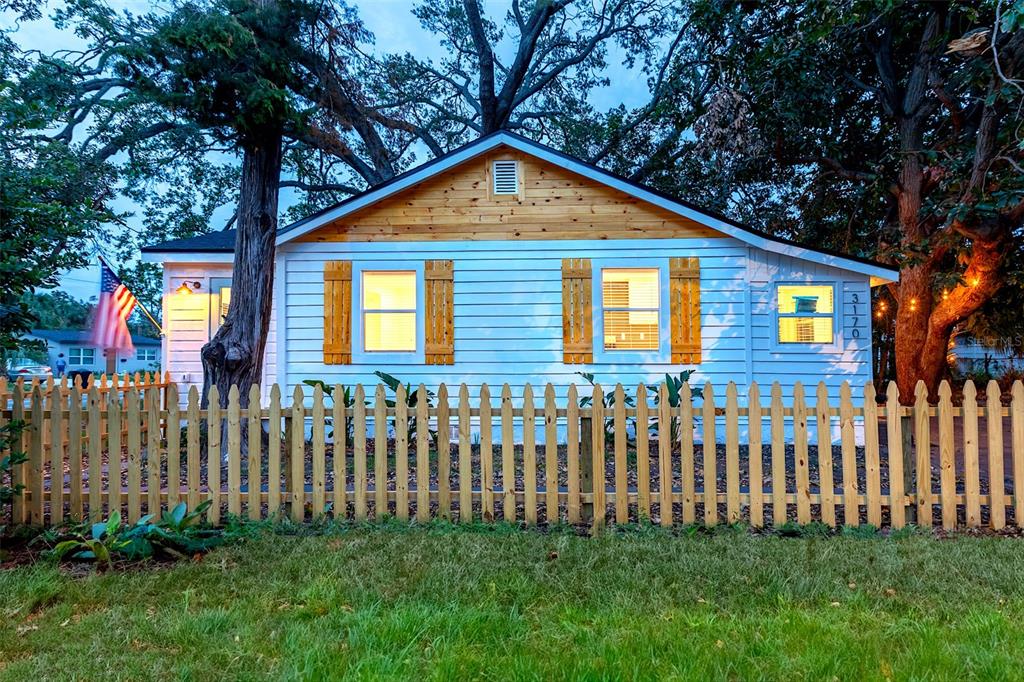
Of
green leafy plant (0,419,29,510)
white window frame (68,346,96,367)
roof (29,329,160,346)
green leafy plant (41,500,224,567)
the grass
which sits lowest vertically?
the grass

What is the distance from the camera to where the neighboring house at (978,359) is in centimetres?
2276

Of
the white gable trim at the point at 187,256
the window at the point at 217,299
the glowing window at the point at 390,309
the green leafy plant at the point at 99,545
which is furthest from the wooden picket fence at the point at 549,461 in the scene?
the window at the point at 217,299

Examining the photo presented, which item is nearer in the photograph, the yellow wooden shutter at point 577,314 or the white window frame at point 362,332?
the yellow wooden shutter at point 577,314

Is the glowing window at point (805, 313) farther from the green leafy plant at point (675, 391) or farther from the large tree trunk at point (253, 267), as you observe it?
the large tree trunk at point (253, 267)

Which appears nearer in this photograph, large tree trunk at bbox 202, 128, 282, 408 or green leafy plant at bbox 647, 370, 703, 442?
large tree trunk at bbox 202, 128, 282, 408

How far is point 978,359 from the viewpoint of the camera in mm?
26656

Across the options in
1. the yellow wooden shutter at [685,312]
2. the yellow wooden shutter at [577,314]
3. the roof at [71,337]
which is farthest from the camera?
the roof at [71,337]

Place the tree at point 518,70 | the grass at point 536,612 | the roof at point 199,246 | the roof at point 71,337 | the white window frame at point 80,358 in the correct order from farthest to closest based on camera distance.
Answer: the white window frame at point 80,358 < the roof at point 71,337 < the tree at point 518,70 < the roof at point 199,246 < the grass at point 536,612

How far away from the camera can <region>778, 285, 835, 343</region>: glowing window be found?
898 centimetres

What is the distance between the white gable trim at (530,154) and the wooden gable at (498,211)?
0.17 m

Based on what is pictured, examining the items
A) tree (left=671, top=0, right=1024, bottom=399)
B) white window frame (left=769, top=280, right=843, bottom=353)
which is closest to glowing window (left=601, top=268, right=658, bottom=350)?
white window frame (left=769, top=280, right=843, bottom=353)

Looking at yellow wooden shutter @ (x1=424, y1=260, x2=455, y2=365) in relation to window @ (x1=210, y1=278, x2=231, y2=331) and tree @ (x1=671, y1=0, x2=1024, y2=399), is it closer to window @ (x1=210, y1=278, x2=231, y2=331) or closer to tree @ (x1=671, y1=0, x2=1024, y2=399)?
window @ (x1=210, y1=278, x2=231, y2=331)

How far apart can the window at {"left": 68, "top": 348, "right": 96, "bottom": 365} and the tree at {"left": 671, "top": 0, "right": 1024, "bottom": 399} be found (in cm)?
5557

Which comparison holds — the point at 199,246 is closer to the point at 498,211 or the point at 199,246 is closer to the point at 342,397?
the point at 498,211
